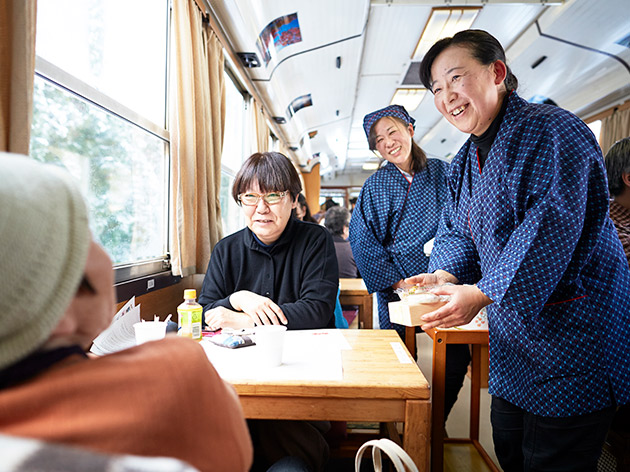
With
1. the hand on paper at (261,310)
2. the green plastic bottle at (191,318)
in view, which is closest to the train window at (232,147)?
the hand on paper at (261,310)

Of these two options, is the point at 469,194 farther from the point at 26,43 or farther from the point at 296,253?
the point at 26,43

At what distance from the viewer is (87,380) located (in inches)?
16.2

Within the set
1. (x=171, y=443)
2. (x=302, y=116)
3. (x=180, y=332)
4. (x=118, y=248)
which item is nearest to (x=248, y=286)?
(x=180, y=332)

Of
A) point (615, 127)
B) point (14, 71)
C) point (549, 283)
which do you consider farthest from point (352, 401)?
point (615, 127)

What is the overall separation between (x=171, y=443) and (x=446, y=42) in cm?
145

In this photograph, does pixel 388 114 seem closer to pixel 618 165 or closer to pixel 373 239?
pixel 373 239

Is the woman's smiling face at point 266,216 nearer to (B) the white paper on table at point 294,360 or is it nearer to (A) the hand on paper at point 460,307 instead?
(B) the white paper on table at point 294,360

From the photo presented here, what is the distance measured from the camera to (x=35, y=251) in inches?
14.6

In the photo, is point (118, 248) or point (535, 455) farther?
point (118, 248)

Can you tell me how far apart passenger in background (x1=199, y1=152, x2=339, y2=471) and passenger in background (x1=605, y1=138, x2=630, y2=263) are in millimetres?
1346

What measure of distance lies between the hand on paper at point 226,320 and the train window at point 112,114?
0.53m

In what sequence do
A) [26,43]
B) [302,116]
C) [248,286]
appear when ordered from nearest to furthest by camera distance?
[26,43], [248,286], [302,116]

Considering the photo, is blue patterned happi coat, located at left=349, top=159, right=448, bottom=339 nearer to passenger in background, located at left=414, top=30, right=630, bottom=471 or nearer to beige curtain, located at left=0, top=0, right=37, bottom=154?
passenger in background, located at left=414, top=30, right=630, bottom=471

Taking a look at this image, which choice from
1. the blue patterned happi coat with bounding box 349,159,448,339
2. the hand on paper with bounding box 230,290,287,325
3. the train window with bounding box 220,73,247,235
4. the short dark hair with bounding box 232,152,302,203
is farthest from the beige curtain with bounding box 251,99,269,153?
the hand on paper with bounding box 230,290,287,325
